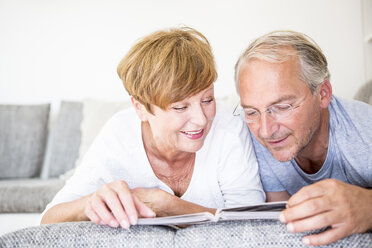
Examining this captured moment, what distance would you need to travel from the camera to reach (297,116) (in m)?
1.25

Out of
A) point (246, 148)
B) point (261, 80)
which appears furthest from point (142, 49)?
point (246, 148)

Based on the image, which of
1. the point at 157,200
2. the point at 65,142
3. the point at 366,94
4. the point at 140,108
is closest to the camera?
the point at 157,200

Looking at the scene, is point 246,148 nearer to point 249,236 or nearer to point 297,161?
point 297,161

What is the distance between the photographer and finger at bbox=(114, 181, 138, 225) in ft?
2.47

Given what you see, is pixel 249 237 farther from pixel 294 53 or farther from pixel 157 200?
pixel 294 53

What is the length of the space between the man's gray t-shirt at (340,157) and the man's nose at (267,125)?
0.18 metres

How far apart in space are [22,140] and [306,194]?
2.71m

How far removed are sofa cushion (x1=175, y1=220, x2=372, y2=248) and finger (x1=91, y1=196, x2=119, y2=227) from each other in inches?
5.8

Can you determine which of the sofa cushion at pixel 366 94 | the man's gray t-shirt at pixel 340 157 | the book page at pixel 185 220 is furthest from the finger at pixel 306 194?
the sofa cushion at pixel 366 94

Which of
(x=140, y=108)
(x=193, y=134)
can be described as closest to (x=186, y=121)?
(x=193, y=134)

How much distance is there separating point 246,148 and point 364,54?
223cm

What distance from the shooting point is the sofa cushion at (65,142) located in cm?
287

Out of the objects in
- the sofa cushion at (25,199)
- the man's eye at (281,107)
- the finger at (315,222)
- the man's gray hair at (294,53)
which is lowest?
the sofa cushion at (25,199)

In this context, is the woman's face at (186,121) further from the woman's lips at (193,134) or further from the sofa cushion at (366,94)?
the sofa cushion at (366,94)
